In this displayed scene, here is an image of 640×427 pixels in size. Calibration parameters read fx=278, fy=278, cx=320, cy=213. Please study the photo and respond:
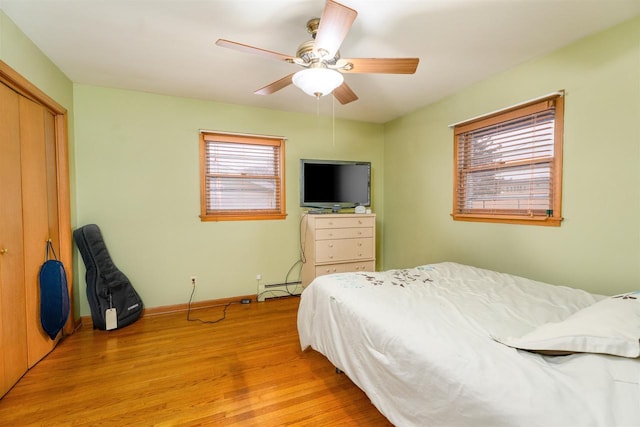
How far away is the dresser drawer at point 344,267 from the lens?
3.20 metres

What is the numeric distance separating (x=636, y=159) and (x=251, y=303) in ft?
11.5

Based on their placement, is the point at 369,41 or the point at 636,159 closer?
the point at 636,159

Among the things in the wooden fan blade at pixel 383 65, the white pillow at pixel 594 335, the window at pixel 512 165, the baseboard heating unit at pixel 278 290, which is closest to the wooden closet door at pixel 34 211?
the baseboard heating unit at pixel 278 290

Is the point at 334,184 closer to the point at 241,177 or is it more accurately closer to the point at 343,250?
the point at 343,250

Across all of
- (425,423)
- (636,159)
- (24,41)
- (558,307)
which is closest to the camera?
(425,423)

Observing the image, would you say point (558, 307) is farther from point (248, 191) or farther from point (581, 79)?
point (248, 191)

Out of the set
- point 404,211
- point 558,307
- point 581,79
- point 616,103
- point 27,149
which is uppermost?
point 581,79

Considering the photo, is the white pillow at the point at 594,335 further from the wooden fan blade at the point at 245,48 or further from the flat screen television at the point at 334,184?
the flat screen television at the point at 334,184

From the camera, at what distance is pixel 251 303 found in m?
3.30

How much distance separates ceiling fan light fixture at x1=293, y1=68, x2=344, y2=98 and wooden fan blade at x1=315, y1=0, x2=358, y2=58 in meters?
0.12

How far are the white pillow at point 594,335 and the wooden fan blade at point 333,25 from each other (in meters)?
1.57

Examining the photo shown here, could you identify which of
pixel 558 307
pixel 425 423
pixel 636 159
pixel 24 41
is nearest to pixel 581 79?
pixel 636 159

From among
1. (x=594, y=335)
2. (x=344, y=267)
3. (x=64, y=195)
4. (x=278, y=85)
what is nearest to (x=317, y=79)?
(x=278, y=85)

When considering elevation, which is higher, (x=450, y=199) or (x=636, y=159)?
(x=636, y=159)
